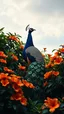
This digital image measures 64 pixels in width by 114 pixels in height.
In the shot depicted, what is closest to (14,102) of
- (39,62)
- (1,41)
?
(39,62)

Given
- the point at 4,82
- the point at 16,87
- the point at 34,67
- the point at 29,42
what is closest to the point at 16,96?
the point at 16,87

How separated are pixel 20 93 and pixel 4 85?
28 centimetres

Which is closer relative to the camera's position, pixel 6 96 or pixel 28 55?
pixel 6 96

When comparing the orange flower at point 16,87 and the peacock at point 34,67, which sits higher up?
the peacock at point 34,67

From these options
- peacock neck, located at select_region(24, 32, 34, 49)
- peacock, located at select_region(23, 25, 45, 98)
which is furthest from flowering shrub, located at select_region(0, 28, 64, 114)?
peacock neck, located at select_region(24, 32, 34, 49)

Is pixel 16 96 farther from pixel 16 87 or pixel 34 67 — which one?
pixel 34 67

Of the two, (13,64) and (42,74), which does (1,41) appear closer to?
(13,64)

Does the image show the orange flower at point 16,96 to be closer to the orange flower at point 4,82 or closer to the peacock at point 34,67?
the orange flower at point 4,82

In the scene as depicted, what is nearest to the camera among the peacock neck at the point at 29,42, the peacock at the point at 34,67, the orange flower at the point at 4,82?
the orange flower at the point at 4,82

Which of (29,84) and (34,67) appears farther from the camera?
(34,67)

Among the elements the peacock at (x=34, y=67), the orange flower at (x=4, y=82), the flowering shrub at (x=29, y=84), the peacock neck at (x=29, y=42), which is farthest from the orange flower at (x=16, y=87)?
the peacock neck at (x=29, y=42)

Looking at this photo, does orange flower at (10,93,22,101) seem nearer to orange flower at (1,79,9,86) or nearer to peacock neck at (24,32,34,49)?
orange flower at (1,79,9,86)

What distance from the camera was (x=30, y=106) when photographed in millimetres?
4582

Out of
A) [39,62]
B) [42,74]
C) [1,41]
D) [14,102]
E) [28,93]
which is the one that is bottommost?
[14,102]
